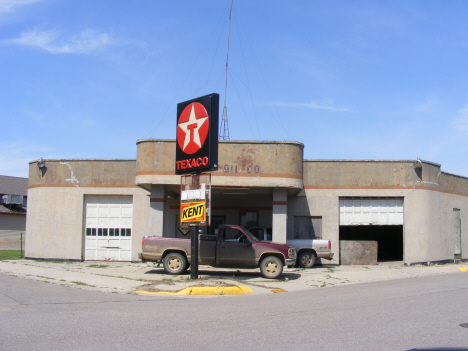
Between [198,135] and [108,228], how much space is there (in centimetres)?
1038

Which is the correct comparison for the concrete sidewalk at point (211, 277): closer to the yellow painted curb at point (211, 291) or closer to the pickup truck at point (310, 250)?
the yellow painted curb at point (211, 291)

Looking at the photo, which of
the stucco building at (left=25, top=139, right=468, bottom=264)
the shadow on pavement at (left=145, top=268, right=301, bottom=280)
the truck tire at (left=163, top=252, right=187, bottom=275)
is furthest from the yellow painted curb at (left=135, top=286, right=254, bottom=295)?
the stucco building at (left=25, top=139, right=468, bottom=264)

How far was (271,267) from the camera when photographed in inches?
632

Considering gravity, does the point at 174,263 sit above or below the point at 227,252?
below

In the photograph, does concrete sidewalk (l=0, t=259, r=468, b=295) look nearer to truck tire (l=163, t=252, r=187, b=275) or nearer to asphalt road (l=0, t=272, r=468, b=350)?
truck tire (l=163, t=252, r=187, b=275)

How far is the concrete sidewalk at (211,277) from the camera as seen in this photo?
13.6 meters

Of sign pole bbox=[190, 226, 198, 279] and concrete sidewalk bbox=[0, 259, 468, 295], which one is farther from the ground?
sign pole bbox=[190, 226, 198, 279]

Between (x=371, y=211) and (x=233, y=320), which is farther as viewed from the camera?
(x=371, y=211)

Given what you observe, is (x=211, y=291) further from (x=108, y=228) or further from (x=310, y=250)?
(x=108, y=228)

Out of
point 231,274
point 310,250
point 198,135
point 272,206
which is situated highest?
point 198,135

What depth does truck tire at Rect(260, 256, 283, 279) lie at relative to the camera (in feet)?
52.5

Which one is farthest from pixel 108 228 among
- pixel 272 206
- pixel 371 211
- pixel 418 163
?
pixel 418 163

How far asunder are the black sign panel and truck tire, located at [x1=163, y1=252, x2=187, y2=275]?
321cm

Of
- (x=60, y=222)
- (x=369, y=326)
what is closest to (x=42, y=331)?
(x=369, y=326)
